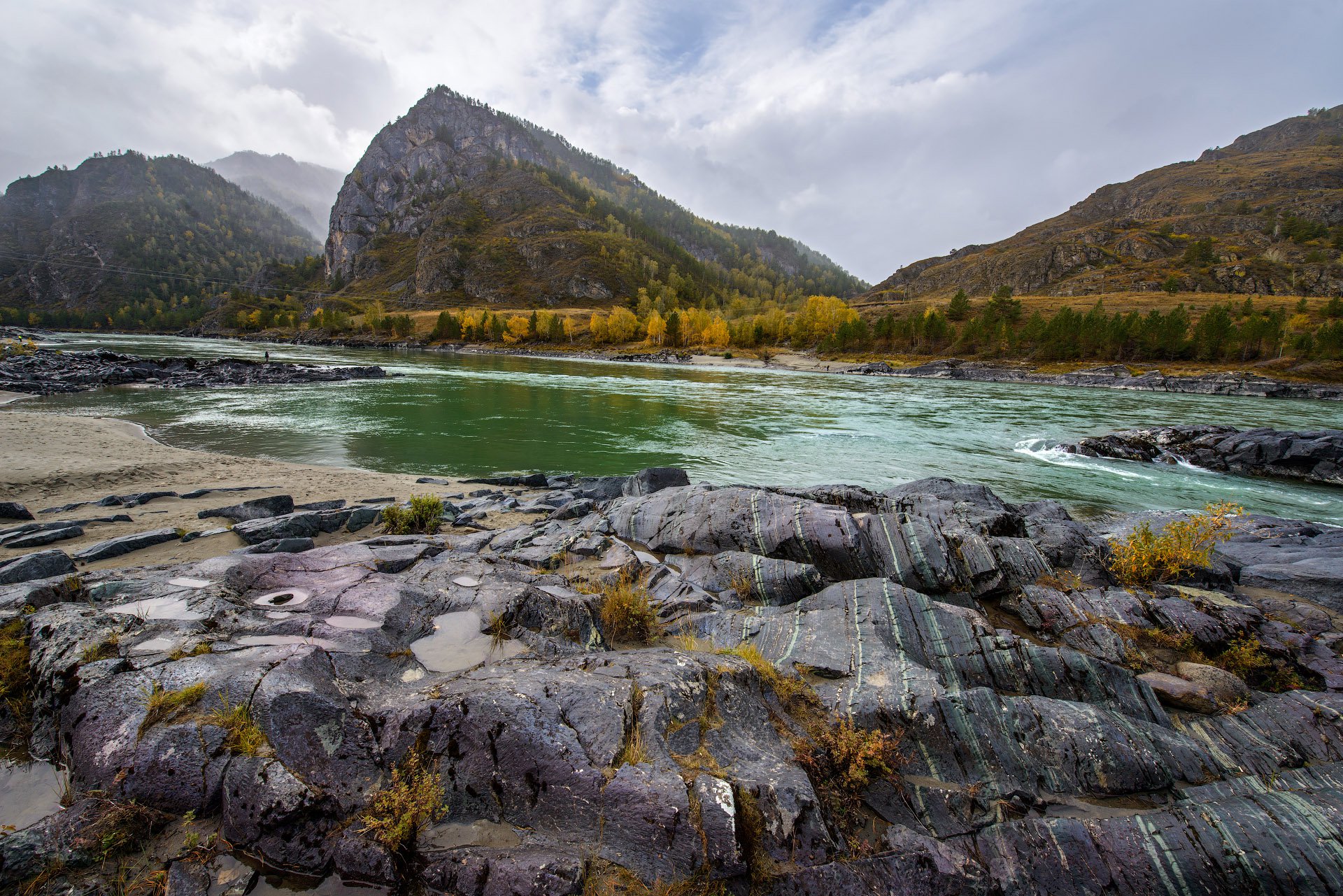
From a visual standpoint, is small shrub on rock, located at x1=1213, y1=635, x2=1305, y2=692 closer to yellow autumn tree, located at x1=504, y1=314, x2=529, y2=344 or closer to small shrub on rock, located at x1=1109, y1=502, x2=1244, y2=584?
small shrub on rock, located at x1=1109, y1=502, x2=1244, y2=584

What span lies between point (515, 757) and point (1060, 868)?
5.05 meters

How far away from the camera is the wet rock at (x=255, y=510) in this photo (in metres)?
13.7

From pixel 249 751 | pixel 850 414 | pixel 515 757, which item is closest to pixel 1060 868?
pixel 515 757

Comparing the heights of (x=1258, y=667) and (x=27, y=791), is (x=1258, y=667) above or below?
below

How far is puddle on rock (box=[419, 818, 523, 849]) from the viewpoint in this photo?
4.31 meters

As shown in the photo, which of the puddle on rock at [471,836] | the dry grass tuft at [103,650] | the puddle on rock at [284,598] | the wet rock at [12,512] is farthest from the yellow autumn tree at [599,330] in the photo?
the puddle on rock at [471,836]

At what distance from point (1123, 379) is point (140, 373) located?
12275 centimetres

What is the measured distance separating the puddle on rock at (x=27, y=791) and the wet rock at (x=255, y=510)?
10.0 m

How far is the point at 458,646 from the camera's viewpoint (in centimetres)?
677

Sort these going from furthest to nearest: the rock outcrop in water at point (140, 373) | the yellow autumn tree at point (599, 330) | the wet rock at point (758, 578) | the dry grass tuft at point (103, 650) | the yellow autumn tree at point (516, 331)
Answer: the yellow autumn tree at point (516, 331)
the yellow autumn tree at point (599, 330)
the rock outcrop in water at point (140, 373)
the wet rock at point (758, 578)
the dry grass tuft at point (103, 650)

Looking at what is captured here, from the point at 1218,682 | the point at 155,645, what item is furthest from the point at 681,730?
the point at 1218,682

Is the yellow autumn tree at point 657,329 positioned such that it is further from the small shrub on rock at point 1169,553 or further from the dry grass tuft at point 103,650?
the dry grass tuft at point 103,650

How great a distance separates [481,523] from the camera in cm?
1421

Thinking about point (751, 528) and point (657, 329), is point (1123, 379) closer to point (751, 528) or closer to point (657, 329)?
point (751, 528)
